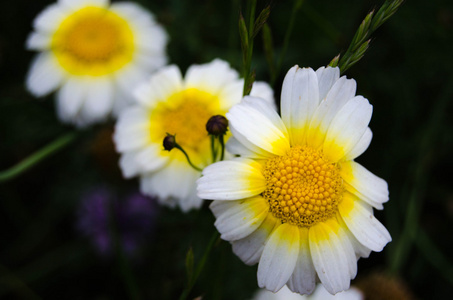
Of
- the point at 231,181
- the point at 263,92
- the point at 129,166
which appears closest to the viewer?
the point at 231,181

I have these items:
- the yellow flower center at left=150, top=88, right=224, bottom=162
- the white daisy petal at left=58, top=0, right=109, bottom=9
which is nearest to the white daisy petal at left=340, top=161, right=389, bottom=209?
the yellow flower center at left=150, top=88, right=224, bottom=162

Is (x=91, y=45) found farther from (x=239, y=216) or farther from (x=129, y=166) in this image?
(x=239, y=216)

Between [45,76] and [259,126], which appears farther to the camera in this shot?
[45,76]

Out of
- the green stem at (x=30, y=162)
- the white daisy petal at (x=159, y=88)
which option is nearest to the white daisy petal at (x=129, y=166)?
the white daisy petal at (x=159, y=88)

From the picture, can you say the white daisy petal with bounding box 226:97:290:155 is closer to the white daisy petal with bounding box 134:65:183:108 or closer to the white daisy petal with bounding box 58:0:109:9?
the white daisy petal with bounding box 134:65:183:108

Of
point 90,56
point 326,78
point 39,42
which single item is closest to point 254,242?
point 326,78

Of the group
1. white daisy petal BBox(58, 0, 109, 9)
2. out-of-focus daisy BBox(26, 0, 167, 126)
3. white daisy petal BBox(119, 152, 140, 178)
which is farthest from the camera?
white daisy petal BBox(58, 0, 109, 9)
